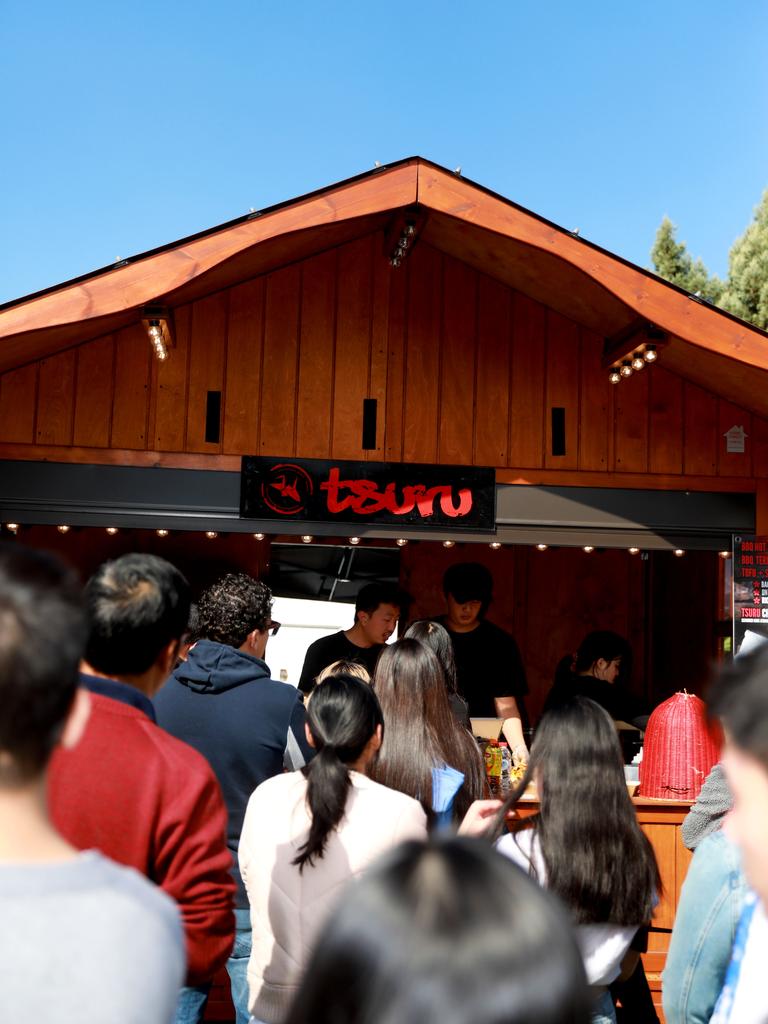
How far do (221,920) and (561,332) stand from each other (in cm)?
512

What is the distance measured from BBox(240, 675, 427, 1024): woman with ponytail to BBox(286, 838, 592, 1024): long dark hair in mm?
1614

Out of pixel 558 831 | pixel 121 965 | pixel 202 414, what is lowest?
pixel 558 831

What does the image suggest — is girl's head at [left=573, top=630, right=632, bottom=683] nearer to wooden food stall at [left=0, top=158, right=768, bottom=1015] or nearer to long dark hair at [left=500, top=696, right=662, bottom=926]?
wooden food stall at [left=0, top=158, right=768, bottom=1015]

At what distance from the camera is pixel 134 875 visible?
119 cm

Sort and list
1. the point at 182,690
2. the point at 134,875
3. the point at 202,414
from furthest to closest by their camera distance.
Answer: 1. the point at 202,414
2. the point at 182,690
3. the point at 134,875

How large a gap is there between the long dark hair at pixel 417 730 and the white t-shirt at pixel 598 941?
877 mm

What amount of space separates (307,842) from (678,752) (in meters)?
2.83

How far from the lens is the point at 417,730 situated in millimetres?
3400

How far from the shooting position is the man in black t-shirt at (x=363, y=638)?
17.4 feet

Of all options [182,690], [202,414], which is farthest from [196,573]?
[182,690]

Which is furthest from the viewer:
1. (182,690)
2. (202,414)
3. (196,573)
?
(196,573)

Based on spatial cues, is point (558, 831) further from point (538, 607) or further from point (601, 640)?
point (538, 607)

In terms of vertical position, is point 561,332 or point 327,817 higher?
point 561,332

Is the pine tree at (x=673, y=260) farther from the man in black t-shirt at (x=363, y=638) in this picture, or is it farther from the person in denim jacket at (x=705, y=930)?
the person in denim jacket at (x=705, y=930)
